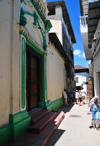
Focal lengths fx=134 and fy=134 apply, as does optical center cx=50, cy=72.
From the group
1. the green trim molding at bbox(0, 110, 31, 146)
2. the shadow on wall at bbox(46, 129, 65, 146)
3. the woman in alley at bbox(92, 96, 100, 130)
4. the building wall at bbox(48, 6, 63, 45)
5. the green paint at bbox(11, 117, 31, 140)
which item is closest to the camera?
the green trim molding at bbox(0, 110, 31, 146)

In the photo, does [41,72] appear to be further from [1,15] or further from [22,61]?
[1,15]

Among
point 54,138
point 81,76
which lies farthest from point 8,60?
point 81,76

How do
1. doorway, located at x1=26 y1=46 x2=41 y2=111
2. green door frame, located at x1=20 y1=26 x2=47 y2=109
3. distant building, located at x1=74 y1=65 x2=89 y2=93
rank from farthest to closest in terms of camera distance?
1. distant building, located at x1=74 y1=65 x2=89 y2=93
2. doorway, located at x1=26 y1=46 x2=41 y2=111
3. green door frame, located at x1=20 y1=26 x2=47 y2=109

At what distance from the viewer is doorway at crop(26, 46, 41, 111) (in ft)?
17.7

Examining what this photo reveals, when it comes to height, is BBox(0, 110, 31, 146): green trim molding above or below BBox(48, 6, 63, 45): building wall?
below

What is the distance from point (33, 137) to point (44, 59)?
3976mm

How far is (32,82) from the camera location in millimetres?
5836

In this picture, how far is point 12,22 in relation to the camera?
3.74 m

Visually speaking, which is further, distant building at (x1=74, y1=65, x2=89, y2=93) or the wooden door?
distant building at (x1=74, y1=65, x2=89, y2=93)

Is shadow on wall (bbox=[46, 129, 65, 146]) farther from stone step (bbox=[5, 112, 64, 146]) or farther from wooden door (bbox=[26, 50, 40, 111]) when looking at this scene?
wooden door (bbox=[26, 50, 40, 111])

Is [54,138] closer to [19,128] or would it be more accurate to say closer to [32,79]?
[19,128]

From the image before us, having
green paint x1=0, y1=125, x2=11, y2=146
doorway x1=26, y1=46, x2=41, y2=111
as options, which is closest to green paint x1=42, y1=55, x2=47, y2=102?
doorway x1=26, y1=46, x2=41, y2=111

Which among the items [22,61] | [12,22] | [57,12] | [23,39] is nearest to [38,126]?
[22,61]

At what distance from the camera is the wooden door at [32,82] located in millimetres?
5386
